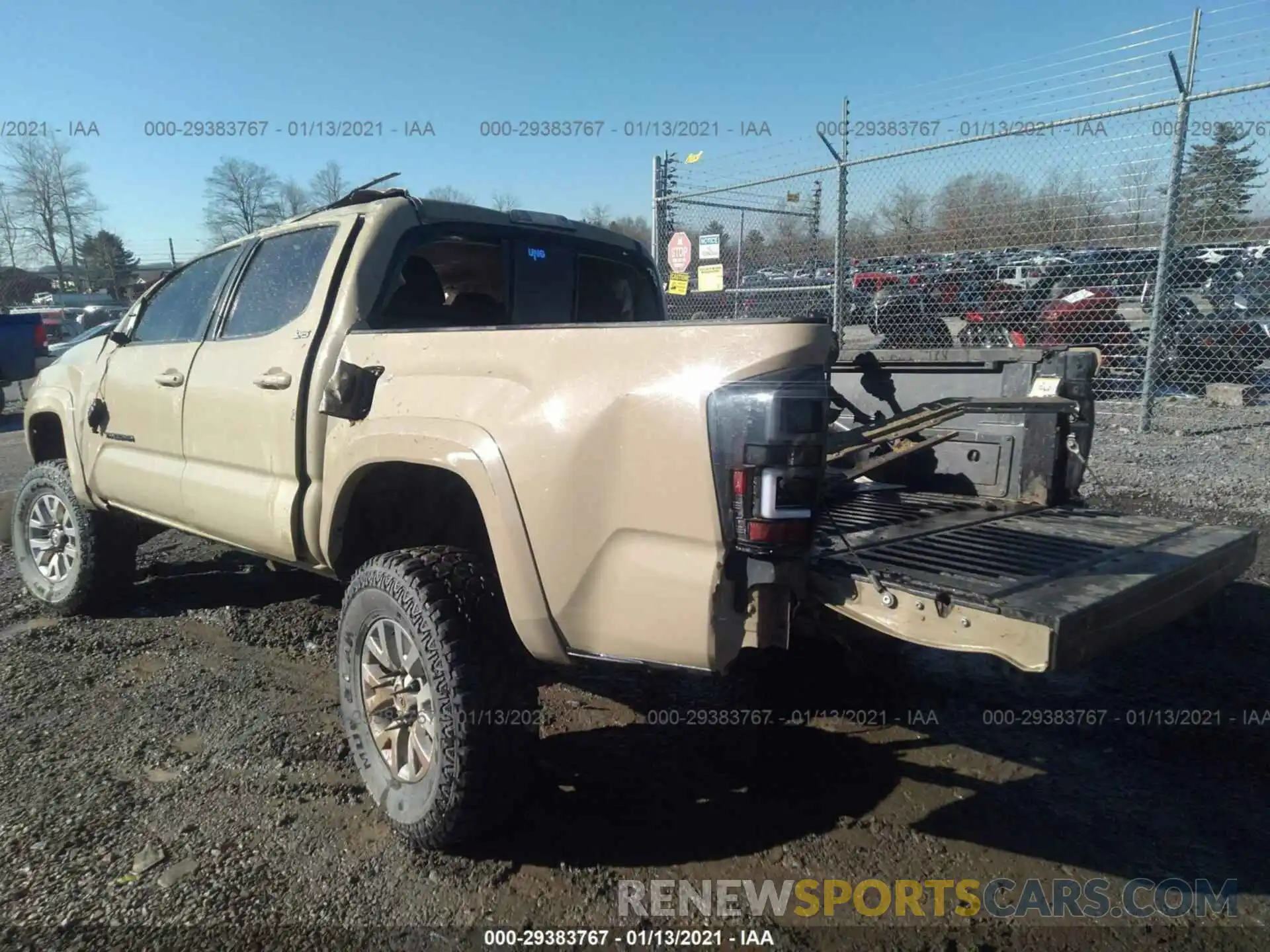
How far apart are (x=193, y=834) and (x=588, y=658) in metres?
1.50

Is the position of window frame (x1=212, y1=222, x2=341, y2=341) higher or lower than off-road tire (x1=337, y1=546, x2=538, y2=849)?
higher

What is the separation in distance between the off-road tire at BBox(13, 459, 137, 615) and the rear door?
119 centimetres

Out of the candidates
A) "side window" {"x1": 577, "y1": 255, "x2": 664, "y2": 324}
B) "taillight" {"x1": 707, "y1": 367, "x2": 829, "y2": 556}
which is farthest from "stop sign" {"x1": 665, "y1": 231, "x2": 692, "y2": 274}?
"taillight" {"x1": 707, "y1": 367, "x2": 829, "y2": 556}

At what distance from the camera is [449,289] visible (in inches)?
169

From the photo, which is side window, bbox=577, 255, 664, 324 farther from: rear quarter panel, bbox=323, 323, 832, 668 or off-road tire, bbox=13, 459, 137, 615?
off-road tire, bbox=13, 459, 137, 615

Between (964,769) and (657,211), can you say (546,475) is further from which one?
(657,211)

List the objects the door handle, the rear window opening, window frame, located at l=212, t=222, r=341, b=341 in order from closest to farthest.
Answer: the door handle
the rear window opening
window frame, located at l=212, t=222, r=341, b=341

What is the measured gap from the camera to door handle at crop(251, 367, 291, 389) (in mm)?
3311

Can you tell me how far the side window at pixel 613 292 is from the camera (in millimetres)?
4273

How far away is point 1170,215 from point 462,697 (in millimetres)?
7202

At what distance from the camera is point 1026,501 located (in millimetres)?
3613

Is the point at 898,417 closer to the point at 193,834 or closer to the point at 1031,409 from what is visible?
the point at 1031,409

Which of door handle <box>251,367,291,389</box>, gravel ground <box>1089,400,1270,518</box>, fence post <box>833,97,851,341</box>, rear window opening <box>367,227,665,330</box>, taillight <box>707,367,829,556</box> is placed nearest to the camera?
taillight <box>707,367,829,556</box>

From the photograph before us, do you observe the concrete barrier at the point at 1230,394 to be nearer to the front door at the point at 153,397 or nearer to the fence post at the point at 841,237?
the fence post at the point at 841,237
